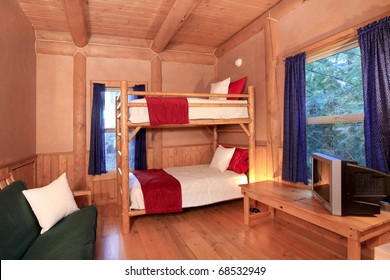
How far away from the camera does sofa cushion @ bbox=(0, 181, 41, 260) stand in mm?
1319

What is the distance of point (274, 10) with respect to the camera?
286 cm

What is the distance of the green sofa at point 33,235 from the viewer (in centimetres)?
132

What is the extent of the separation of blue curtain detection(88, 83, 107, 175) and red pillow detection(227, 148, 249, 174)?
2111 millimetres

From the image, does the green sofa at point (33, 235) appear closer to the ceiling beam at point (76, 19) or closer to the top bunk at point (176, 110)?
the top bunk at point (176, 110)

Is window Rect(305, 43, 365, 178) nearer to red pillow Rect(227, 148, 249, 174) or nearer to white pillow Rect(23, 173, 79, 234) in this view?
red pillow Rect(227, 148, 249, 174)

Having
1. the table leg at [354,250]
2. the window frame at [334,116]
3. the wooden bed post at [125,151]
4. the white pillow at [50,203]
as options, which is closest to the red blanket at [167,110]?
the wooden bed post at [125,151]

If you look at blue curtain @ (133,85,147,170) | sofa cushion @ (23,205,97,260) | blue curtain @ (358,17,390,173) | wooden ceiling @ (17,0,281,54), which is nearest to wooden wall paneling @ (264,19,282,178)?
wooden ceiling @ (17,0,281,54)

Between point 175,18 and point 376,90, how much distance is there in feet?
7.45

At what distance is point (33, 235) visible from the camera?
5.37 ft

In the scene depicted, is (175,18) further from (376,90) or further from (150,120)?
(376,90)

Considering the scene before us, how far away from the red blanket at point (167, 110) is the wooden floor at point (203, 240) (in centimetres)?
127

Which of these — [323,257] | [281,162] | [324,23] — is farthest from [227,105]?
[323,257]
